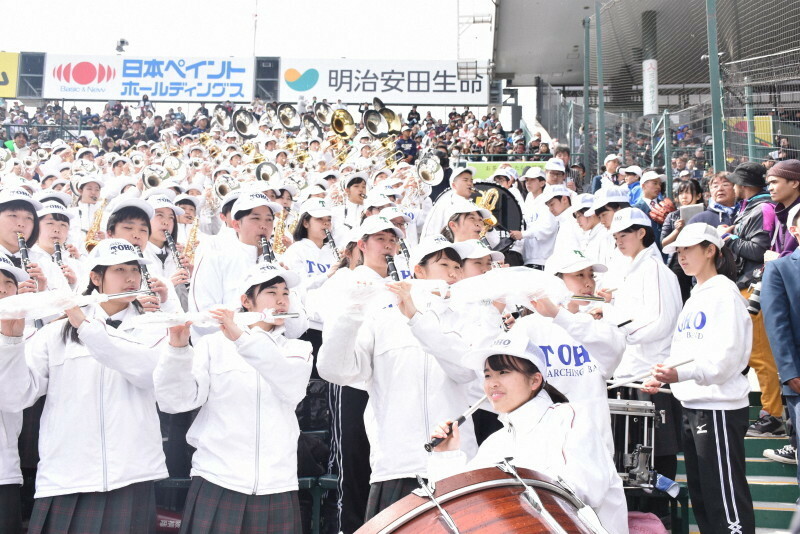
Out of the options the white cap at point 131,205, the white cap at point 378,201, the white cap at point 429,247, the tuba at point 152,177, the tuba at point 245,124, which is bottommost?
the white cap at point 429,247

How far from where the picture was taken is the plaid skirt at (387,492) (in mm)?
4211

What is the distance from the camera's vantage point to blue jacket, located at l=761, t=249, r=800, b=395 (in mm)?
4812

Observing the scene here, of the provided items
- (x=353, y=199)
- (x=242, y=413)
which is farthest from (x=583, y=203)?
(x=242, y=413)

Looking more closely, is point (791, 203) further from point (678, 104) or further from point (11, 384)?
point (678, 104)

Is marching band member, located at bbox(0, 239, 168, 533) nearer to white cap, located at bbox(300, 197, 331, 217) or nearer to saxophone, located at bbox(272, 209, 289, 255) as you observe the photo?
white cap, located at bbox(300, 197, 331, 217)

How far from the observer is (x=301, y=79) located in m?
31.7

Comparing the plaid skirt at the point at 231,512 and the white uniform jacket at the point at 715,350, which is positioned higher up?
the white uniform jacket at the point at 715,350

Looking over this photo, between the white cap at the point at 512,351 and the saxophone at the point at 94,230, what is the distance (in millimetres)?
5822

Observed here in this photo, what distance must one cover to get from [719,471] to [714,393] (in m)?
0.46

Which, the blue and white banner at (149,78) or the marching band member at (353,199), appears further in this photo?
the blue and white banner at (149,78)

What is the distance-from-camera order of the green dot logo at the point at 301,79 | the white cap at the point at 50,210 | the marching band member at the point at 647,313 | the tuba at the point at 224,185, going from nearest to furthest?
the marching band member at the point at 647,313, the white cap at the point at 50,210, the tuba at the point at 224,185, the green dot logo at the point at 301,79

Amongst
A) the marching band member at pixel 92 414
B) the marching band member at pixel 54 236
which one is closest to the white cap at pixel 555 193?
the marching band member at pixel 54 236

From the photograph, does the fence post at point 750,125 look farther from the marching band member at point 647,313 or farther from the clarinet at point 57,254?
Result: the clarinet at point 57,254

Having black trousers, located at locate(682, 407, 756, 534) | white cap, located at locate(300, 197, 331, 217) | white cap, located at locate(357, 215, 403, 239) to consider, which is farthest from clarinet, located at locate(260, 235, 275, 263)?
black trousers, located at locate(682, 407, 756, 534)
